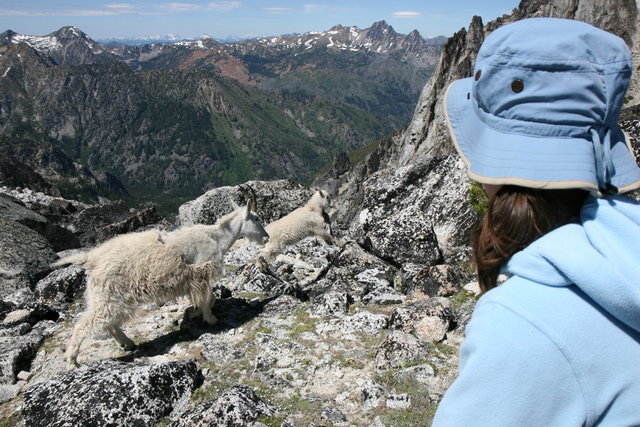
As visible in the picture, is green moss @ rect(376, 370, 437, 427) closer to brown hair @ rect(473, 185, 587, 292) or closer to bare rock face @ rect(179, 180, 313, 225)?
brown hair @ rect(473, 185, 587, 292)

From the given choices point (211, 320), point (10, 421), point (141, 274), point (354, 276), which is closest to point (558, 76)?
point (10, 421)

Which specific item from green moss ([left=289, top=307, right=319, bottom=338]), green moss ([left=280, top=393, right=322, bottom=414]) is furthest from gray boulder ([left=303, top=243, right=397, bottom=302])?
green moss ([left=280, top=393, right=322, bottom=414])

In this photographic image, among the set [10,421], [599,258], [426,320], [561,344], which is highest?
[599,258]

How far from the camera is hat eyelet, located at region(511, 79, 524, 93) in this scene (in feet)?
6.23

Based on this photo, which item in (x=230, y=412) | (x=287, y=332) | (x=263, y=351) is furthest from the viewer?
(x=287, y=332)

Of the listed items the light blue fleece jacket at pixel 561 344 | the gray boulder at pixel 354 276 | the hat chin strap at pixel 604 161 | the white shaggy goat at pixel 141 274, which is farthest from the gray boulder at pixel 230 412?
the hat chin strap at pixel 604 161

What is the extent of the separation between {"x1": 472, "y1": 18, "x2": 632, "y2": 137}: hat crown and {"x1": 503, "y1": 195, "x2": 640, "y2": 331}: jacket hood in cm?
37

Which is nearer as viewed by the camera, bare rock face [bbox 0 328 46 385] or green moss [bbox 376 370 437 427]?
green moss [bbox 376 370 437 427]

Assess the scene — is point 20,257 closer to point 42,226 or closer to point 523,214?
point 42,226

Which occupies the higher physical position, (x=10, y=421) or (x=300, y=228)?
(x=10, y=421)

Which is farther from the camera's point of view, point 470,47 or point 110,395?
point 470,47

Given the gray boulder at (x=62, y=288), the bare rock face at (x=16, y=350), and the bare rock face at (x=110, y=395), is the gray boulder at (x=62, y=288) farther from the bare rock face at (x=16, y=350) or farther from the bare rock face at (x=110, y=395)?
the bare rock face at (x=110, y=395)

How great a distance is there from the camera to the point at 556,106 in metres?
1.83

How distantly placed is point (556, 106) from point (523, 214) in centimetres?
47
